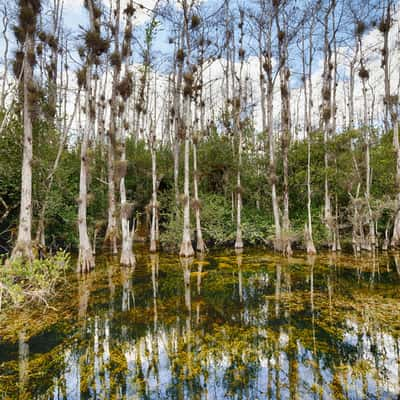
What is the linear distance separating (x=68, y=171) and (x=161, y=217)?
28.4ft

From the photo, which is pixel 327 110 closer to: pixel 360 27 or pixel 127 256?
pixel 360 27

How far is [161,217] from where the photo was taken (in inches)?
874

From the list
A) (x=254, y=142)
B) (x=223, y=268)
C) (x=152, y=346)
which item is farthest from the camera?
(x=254, y=142)

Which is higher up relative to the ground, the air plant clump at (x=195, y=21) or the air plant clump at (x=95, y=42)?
the air plant clump at (x=195, y=21)

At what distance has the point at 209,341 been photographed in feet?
17.1

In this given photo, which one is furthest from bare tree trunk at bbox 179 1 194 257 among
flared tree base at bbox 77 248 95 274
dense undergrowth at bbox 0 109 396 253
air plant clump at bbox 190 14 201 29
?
flared tree base at bbox 77 248 95 274

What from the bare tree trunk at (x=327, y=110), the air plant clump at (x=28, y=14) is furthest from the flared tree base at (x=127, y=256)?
the bare tree trunk at (x=327, y=110)

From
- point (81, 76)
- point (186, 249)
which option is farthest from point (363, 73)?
point (81, 76)

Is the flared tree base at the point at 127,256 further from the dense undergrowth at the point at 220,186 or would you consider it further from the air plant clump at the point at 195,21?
the air plant clump at the point at 195,21

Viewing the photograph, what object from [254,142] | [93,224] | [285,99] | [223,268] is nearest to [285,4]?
[285,99]

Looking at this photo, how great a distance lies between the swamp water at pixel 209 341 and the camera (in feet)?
12.6

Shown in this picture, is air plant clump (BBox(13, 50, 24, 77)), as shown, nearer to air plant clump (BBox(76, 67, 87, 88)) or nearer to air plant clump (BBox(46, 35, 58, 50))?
air plant clump (BBox(76, 67, 87, 88))

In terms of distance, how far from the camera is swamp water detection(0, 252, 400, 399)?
385 centimetres

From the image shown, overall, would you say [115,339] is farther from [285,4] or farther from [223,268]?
[285,4]
